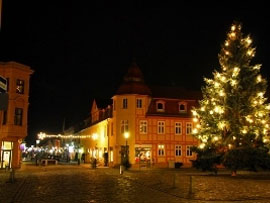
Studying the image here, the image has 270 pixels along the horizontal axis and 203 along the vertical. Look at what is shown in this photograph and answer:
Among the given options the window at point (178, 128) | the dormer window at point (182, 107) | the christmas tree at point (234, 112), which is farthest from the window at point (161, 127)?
the christmas tree at point (234, 112)

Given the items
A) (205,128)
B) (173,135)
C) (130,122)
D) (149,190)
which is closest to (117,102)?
(130,122)

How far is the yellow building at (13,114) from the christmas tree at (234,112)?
20146 millimetres

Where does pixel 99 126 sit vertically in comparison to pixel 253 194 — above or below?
above

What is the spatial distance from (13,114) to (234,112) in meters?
23.4

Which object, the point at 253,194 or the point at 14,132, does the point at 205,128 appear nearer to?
the point at 253,194

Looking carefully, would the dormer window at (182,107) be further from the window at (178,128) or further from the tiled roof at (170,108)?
the window at (178,128)

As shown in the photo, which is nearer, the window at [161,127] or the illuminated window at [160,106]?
the window at [161,127]

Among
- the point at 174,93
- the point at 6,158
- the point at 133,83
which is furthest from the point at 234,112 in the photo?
the point at 174,93

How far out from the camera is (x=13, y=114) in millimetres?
41156

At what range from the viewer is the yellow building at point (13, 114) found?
1607 inches

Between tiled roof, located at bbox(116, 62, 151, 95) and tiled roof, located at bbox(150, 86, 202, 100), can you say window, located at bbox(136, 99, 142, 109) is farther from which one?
tiled roof, located at bbox(150, 86, 202, 100)

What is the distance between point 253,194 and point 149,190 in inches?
207

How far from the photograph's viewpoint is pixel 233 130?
30969 millimetres

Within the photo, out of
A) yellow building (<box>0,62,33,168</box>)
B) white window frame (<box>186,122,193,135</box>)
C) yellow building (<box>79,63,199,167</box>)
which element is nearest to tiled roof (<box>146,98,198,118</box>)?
yellow building (<box>79,63,199,167</box>)
